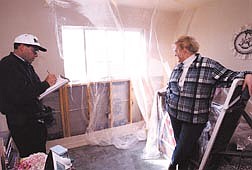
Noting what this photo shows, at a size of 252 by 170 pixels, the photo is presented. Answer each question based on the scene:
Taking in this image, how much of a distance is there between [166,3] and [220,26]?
936 millimetres

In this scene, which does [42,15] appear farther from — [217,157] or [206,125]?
[217,157]

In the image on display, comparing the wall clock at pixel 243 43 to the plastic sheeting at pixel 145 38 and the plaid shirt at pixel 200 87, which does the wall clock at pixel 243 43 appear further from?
the plaid shirt at pixel 200 87

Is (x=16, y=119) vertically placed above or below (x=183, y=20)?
below

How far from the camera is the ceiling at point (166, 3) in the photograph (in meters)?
2.53

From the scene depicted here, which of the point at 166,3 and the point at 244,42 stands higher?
the point at 166,3

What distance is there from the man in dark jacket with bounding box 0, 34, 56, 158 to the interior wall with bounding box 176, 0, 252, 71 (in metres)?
2.46

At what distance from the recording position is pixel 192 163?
1847 millimetres

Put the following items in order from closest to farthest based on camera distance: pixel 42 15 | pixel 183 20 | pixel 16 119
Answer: pixel 16 119 → pixel 42 15 → pixel 183 20

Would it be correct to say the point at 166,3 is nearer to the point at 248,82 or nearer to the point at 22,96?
the point at 248,82

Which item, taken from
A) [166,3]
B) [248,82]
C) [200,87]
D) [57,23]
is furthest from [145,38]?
[248,82]

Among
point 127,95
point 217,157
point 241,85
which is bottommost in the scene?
point 217,157

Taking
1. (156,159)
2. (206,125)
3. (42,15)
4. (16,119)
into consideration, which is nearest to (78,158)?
(156,159)

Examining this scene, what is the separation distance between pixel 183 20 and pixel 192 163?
2.35 m

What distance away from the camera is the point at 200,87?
63.7 inches
